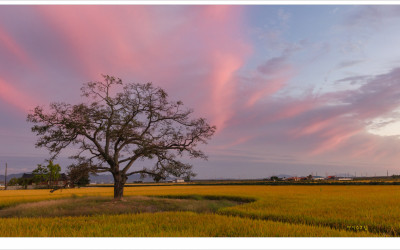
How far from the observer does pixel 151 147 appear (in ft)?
92.1

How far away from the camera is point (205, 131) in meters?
28.3

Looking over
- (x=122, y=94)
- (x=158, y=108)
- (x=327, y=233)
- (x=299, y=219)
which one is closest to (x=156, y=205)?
(x=158, y=108)

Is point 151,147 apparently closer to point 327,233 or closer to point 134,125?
point 134,125

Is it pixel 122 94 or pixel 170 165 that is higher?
pixel 122 94

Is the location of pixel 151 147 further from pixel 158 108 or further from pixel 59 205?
pixel 59 205

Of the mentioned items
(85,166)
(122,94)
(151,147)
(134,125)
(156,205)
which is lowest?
(156,205)

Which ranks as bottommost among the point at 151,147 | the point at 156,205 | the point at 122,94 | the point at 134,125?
the point at 156,205

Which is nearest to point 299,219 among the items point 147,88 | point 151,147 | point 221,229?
point 221,229

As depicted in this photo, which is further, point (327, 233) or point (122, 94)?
point (122, 94)

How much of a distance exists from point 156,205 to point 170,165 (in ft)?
13.4

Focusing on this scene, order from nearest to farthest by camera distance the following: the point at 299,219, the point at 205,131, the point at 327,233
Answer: the point at 327,233
the point at 299,219
the point at 205,131

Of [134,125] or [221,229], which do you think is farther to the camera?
[134,125]

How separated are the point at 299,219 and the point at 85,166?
19635 millimetres

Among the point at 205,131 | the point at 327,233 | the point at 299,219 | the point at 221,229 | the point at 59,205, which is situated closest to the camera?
the point at 327,233
